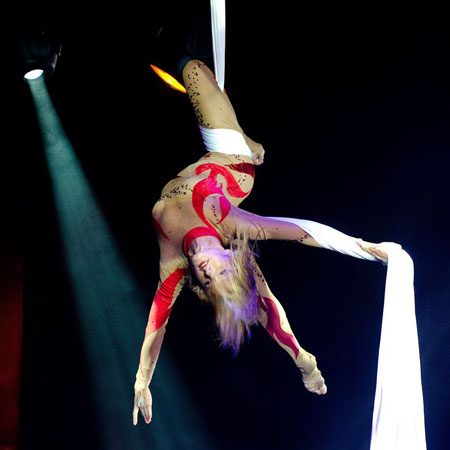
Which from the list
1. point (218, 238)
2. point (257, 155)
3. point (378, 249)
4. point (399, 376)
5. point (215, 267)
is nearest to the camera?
point (399, 376)

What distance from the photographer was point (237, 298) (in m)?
2.48

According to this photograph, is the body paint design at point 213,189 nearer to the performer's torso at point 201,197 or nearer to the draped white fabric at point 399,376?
the performer's torso at point 201,197

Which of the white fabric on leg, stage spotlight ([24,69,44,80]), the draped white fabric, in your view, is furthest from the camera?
stage spotlight ([24,69,44,80])

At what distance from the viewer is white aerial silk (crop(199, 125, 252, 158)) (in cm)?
287

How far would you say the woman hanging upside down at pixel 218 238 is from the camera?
97.4 inches

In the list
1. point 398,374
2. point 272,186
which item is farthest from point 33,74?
point 398,374

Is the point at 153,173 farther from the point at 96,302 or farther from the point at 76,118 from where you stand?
the point at 96,302

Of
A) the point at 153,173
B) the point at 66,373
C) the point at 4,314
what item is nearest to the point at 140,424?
the point at 66,373

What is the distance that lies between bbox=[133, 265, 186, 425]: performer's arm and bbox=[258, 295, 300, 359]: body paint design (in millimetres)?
393

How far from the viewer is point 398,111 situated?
304 cm

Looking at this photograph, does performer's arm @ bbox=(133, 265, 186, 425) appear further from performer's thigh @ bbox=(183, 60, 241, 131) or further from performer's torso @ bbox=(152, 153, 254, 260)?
performer's thigh @ bbox=(183, 60, 241, 131)

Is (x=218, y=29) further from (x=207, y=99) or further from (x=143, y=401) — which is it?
(x=143, y=401)

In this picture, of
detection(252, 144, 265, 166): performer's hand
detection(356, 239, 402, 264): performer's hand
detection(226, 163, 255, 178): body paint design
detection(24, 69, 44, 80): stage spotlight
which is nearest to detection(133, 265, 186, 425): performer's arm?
detection(226, 163, 255, 178): body paint design

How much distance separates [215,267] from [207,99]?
86cm
